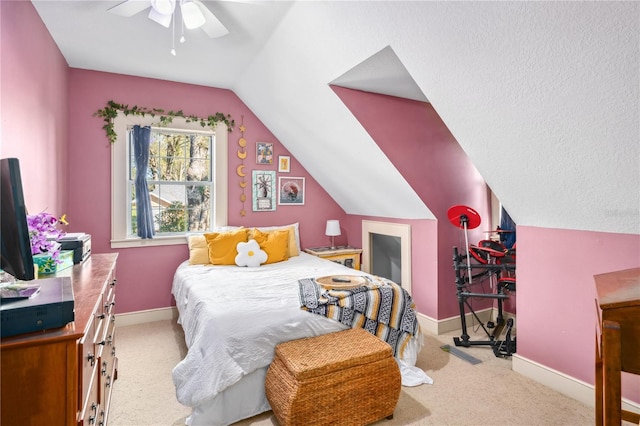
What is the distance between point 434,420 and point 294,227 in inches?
104

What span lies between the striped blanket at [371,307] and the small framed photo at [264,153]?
2041 mm

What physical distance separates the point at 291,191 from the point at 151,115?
5.98ft

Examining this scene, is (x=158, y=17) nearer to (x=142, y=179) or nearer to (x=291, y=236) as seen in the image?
(x=142, y=179)

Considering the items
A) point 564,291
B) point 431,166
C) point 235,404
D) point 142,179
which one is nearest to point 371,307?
point 235,404

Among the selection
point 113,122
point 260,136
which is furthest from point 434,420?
point 113,122

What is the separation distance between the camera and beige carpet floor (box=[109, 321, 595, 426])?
2012mm

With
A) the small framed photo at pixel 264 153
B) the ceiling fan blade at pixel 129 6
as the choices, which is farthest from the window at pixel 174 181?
the ceiling fan blade at pixel 129 6

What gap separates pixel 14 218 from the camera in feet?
3.18

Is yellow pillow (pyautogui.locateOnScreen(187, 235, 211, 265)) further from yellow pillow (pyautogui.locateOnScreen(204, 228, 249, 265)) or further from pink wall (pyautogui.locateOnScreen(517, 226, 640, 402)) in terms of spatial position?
pink wall (pyautogui.locateOnScreen(517, 226, 640, 402))

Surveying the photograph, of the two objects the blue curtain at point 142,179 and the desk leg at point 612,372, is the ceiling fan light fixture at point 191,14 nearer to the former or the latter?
the blue curtain at point 142,179

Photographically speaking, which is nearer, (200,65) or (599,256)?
(599,256)

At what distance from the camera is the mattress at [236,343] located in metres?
1.91

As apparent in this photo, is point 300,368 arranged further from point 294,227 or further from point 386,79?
point 294,227

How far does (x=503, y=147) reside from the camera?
217cm
